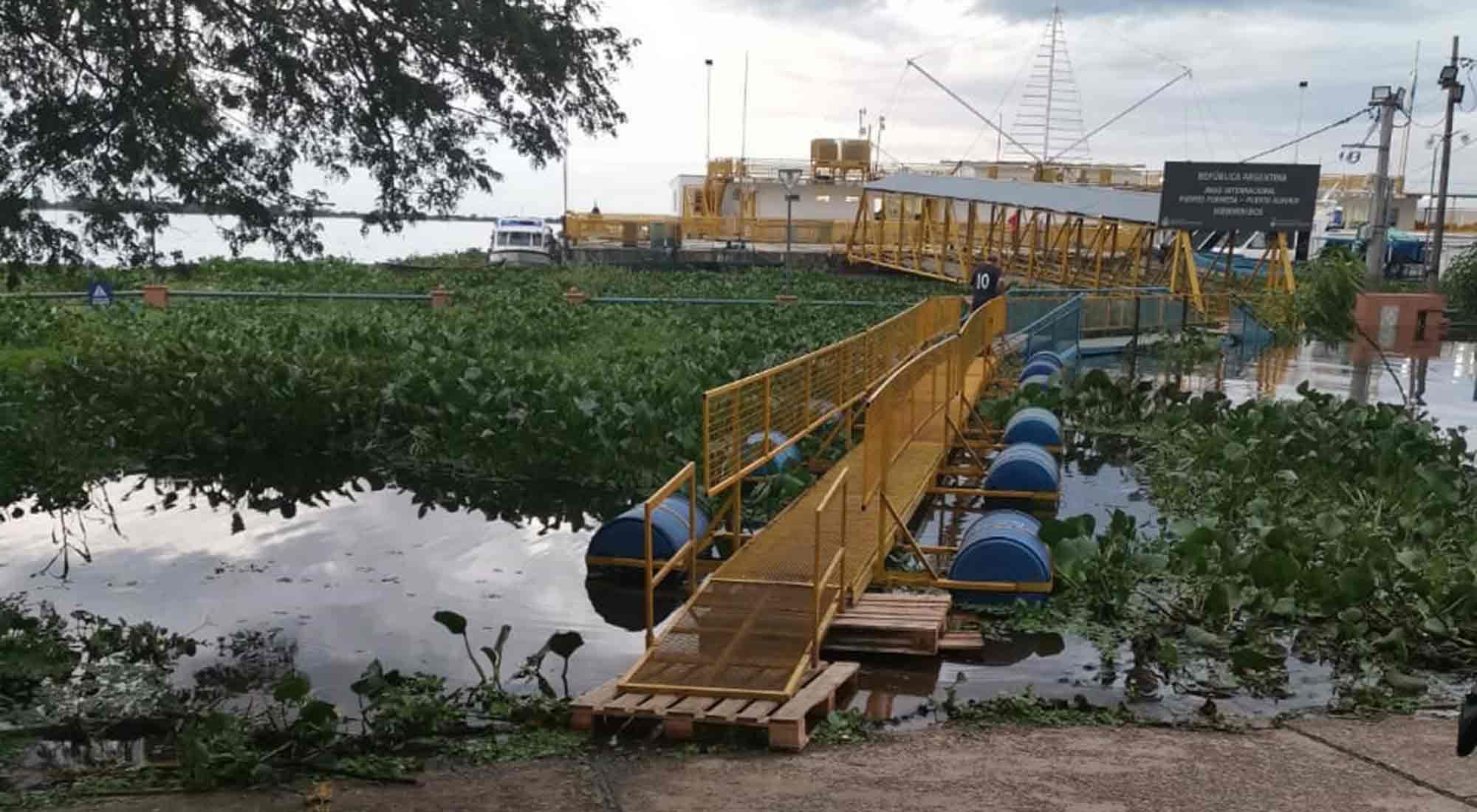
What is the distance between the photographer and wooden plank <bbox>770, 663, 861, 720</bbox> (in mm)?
6582

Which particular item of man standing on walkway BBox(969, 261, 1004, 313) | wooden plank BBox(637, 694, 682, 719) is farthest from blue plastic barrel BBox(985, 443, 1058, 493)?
man standing on walkway BBox(969, 261, 1004, 313)

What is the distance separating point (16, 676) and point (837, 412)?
7761 mm

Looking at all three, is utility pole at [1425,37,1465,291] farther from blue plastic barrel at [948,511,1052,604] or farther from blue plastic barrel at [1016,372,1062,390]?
blue plastic barrel at [948,511,1052,604]

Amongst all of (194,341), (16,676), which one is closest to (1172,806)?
(16,676)

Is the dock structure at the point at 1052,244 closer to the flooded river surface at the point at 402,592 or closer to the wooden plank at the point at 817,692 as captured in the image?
the flooded river surface at the point at 402,592

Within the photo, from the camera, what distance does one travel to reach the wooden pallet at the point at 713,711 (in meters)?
6.47

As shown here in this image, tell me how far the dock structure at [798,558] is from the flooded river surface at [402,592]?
0.47 m

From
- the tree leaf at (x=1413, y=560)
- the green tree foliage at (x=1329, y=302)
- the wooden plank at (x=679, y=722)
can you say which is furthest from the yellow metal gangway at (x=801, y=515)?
the green tree foliage at (x=1329, y=302)

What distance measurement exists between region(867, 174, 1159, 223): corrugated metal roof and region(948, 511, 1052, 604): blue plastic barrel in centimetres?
2472

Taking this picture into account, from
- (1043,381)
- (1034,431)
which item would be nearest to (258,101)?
(1034,431)

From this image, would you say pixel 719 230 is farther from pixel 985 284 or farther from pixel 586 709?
pixel 586 709

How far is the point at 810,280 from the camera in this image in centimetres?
4116

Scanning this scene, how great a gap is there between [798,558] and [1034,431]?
7014 millimetres

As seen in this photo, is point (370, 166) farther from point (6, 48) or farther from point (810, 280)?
point (810, 280)
